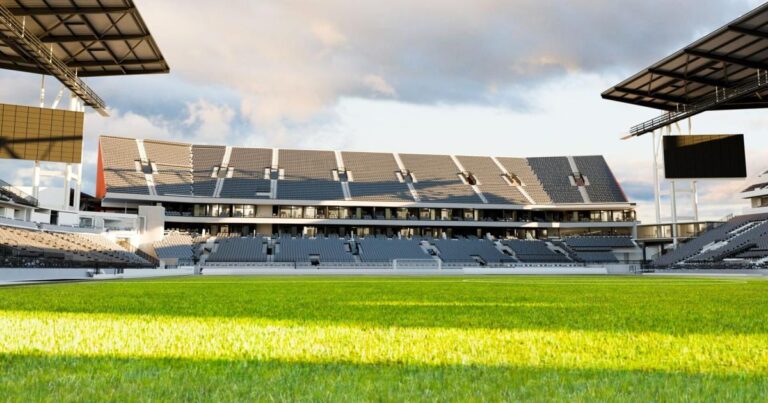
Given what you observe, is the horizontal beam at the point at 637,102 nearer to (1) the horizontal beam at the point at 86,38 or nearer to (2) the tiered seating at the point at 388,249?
(2) the tiered seating at the point at 388,249

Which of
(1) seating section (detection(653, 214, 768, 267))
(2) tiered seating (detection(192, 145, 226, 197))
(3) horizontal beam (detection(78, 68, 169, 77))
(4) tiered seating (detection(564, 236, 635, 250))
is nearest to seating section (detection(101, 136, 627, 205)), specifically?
(2) tiered seating (detection(192, 145, 226, 197))

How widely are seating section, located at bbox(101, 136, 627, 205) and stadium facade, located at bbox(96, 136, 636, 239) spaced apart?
13 centimetres

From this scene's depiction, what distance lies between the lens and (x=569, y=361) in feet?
13.4

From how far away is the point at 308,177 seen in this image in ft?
224

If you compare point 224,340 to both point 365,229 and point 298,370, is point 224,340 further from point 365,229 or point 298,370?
point 365,229

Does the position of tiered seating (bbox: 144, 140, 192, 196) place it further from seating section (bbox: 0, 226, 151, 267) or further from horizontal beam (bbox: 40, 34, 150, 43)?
horizontal beam (bbox: 40, 34, 150, 43)

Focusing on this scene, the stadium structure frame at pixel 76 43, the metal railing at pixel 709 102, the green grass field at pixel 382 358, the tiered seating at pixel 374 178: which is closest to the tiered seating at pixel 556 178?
the metal railing at pixel 709 102

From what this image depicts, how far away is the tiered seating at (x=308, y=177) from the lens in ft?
214

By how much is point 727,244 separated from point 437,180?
→ 32.1 metres

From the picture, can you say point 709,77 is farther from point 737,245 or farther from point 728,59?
point 737,245

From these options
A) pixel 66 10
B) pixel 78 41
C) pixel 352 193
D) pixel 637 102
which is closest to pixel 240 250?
pixel 352 193

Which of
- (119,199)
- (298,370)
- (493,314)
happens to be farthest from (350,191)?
(298,370)

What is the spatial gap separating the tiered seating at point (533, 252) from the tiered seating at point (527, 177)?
7.36 metres

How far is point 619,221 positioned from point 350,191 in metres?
32.8
